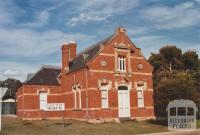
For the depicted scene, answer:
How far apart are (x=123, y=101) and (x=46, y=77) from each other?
446 inches

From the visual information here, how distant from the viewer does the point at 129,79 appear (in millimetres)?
34188

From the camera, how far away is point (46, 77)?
132 feet

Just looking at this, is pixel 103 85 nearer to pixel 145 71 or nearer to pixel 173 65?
pixel 145 71

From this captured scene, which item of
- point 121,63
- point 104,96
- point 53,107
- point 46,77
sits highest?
point 121,63

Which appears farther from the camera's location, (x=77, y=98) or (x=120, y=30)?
(x=77, y=98)

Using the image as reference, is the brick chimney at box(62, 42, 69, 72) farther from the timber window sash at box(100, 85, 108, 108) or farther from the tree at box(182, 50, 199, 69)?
the tree at box(182, 50, 199, 69)

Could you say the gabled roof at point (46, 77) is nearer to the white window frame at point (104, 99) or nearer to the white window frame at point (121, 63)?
the white window frame at point (104, 99)

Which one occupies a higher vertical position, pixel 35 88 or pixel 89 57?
pixel 89 57

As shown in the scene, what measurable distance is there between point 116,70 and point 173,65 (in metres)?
22.9

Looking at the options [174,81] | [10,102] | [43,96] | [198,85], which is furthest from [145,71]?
[10,102]

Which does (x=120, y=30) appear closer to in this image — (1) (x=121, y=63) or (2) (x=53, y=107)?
(1) (x=121, y=63)

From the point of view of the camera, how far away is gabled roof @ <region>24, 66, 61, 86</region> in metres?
38.7

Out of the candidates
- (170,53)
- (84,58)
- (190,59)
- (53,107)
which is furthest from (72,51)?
(190,59)

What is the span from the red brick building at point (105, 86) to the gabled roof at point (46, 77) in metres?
0.24
